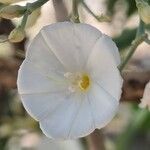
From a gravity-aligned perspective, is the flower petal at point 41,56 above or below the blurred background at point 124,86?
above

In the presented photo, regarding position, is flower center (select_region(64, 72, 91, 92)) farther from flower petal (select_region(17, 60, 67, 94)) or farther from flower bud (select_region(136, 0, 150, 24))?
flower bud (select_region(136, 0, 150, 24))

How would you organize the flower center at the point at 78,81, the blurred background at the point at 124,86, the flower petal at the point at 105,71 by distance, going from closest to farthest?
the flower petal at the point at 105,71 → the flower center at the point at 78,81 → the blurred background at the point at 124,86

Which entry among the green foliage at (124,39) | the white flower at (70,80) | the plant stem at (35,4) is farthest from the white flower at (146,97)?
the green foliage at (124,39)

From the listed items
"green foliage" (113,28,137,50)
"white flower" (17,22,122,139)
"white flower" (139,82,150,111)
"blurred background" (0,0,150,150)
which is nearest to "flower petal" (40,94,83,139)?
"white flower" (17,22,122,139)

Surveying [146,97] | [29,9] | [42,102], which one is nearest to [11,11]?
[29,9]

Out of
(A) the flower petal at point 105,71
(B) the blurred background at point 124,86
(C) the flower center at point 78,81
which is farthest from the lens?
(B) the blurred background at point 124,86

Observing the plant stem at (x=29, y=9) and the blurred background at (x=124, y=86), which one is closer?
the plant stem at (x=29, y=9)

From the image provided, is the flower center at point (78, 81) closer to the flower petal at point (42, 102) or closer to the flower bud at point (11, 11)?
the flower petal at point (42, 102)

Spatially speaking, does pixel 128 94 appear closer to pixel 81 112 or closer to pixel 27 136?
pixel 81 112
